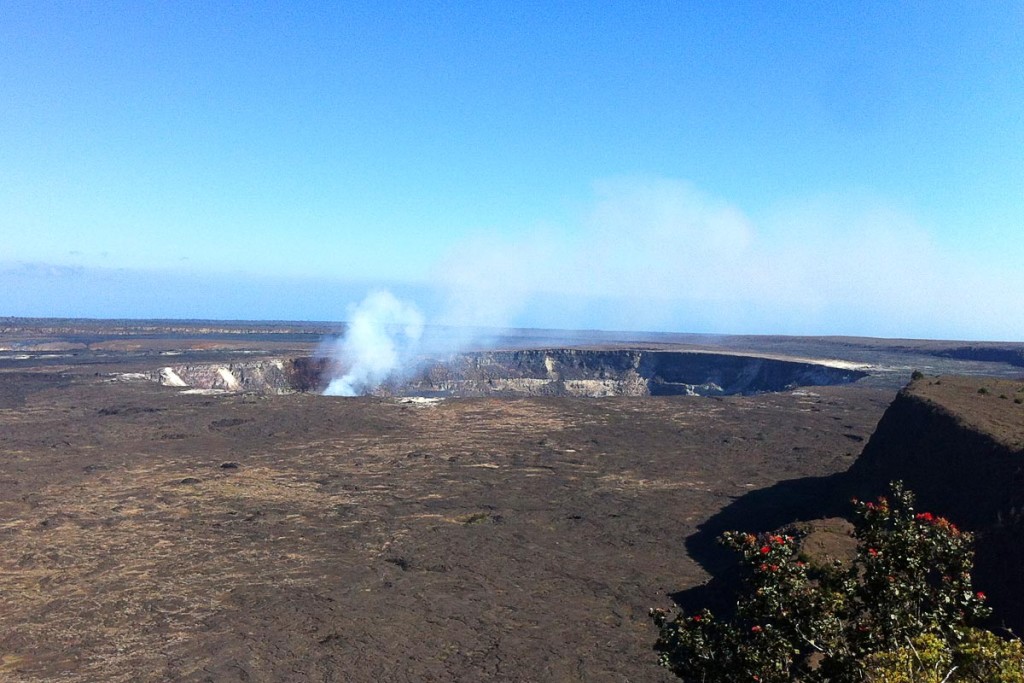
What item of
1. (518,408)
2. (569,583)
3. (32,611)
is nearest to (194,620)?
(32,611)

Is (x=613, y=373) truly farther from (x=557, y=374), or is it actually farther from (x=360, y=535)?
(x=360, y=535)

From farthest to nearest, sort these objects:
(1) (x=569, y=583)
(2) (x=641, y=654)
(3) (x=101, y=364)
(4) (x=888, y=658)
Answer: (3) (x=101, y=364) → (1) (x=569, y=583) → (2) (x=641, y=654) → (4) (x=888, y=658)

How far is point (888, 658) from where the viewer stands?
451cm

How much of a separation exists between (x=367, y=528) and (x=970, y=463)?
14065 mm

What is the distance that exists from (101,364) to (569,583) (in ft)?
171

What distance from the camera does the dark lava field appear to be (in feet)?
37.0

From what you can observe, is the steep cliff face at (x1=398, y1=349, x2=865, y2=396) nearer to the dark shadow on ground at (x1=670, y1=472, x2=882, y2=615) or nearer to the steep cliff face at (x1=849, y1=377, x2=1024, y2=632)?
the steep cliff face at (x1=849, y1=377, x2=1024, y2=632)

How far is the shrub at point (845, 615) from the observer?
4.66m

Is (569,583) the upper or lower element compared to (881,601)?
lower

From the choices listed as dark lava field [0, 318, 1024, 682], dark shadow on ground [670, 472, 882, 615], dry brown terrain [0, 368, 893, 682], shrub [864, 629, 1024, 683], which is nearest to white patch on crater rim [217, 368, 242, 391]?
dark lava field [0, 318, 1024, 682]

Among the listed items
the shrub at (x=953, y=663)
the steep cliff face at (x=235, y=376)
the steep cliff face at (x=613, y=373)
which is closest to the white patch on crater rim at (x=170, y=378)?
the steep cliff face at (x=235, y=376)

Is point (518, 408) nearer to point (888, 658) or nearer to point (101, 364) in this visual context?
point (888, 658)

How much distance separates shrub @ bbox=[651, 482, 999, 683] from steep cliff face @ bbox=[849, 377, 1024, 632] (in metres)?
5.82

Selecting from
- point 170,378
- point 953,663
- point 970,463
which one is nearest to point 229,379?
point 170,378
